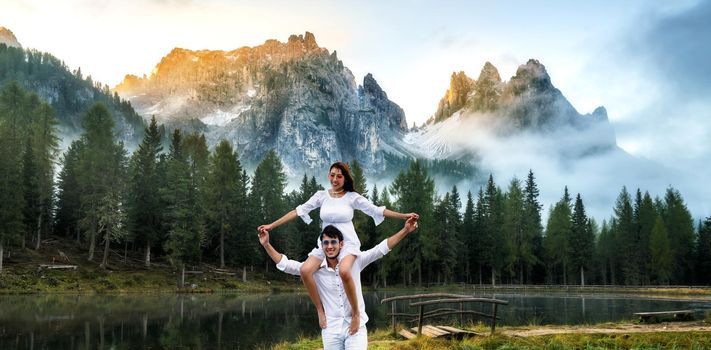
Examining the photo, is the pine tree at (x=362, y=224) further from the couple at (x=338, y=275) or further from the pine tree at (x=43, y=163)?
the couple at (x=338, y=275)

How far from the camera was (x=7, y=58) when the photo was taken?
18912 centimetres

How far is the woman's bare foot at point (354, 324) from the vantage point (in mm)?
6219

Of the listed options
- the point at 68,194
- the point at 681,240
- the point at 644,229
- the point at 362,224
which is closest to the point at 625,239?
the point at 644,229

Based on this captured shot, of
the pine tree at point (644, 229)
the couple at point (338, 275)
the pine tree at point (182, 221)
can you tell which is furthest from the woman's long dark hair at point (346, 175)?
the pine tree at point (644, 229)

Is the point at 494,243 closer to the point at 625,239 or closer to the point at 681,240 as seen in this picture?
the point at 625,239

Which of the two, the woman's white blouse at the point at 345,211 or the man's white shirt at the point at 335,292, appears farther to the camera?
the woman's white blouse at the point at 345,211

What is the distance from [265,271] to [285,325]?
4707cm

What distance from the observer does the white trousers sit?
6.27m

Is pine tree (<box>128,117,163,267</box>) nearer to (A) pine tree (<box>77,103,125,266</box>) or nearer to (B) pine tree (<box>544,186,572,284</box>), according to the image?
(A) pine tree (<box>77,103,125,266</box>)

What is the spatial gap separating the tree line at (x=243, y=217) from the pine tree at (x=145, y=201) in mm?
143

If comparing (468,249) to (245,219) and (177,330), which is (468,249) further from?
(177,330)

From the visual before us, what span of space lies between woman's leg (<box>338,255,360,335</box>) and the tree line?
155 ft

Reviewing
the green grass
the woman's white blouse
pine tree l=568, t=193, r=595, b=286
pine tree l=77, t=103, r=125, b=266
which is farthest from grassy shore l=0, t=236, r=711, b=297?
the woman's white blouse

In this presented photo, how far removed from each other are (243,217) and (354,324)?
64.3 meters
